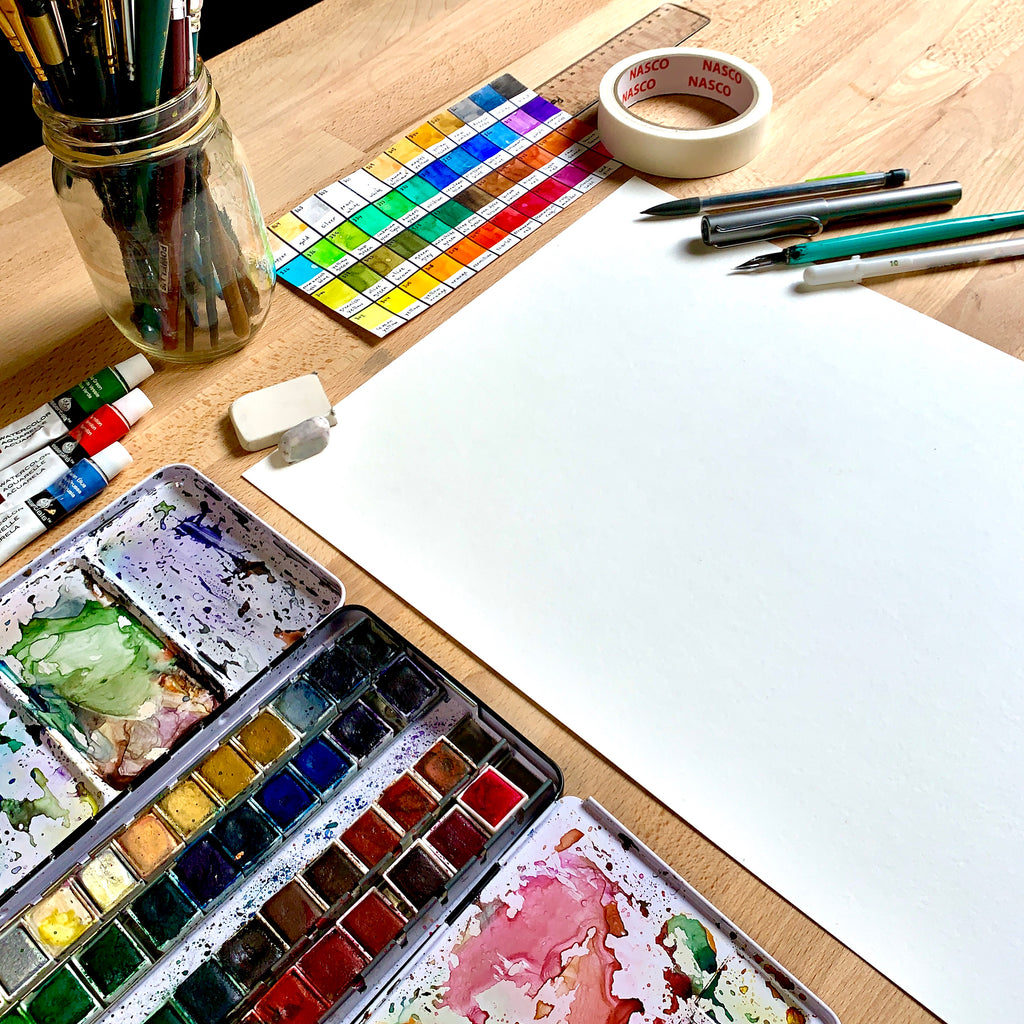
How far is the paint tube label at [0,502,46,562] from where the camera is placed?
2.04ft

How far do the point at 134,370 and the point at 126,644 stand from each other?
0.70 ft

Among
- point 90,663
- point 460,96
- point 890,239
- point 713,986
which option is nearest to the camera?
point 713,986

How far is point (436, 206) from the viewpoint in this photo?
0.84 m

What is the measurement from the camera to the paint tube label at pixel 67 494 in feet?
2.09

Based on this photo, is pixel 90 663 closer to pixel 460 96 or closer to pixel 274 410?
pixel 274 410

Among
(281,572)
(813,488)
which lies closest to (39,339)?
(281,572)

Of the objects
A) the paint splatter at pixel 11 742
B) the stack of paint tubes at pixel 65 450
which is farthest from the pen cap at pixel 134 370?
the paint splatter at pixel 11 742

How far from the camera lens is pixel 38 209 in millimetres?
841

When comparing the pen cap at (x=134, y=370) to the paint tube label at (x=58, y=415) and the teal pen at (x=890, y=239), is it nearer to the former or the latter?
the paint tube label at (x=58, y=415)

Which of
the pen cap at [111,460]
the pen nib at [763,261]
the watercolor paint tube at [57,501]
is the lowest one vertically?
the watercolor paint tube at [57,501]

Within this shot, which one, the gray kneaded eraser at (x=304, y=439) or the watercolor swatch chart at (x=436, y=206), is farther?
the watercolor swatch chart at (x=436, y=206)

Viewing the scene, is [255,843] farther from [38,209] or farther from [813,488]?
[38,209]

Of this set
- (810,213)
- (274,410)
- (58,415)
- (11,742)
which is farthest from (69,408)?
(810,213)

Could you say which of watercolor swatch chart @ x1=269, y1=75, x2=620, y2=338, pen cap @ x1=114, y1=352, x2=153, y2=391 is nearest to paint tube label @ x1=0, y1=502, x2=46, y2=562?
pen cap @ x1=114, y1=352, x2=153, y2=391
